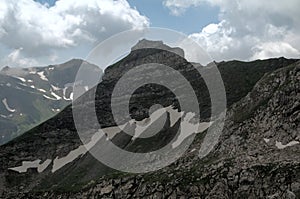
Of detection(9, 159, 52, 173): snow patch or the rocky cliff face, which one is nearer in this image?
the rocky cliff face

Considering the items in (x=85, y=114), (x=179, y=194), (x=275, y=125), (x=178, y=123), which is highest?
(x=85, y=114)

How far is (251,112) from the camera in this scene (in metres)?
97.4

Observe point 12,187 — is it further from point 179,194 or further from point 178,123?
point 179,194

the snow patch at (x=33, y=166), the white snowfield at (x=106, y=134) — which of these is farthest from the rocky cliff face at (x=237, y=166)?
the snow patch at (x=33, y=166)

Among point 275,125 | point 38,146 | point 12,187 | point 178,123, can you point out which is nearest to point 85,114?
point 38,146

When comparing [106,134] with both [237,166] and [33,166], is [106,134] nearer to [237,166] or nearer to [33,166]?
[33,166]

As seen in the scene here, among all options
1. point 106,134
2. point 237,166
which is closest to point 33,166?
point 106,134

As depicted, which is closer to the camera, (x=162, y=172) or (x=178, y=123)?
(x=162, y=172)

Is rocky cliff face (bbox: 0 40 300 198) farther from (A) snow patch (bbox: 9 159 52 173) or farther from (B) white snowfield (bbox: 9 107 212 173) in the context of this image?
(A) snow patch (bbox: 9 159 52 173)

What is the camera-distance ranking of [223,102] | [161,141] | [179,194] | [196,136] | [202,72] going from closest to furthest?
[179,194], [196,136], [161,141], [223,102], [202,72]

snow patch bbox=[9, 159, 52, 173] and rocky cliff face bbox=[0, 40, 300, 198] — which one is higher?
snow patch bbox=[9, 159, 52, 173]

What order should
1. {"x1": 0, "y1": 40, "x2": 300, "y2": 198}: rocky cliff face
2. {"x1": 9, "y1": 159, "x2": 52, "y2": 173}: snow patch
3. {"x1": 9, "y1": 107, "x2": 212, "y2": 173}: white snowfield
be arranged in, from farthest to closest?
1. {"x1": 9, "y1": 159, "x2": 52, "y2": 173}: snow patch
2. {"x1": 9, "y1": 107, "x2": 212, "y2": 173}: white snowfield
3. {"x1": 0, "y1": 40, "x2": 300, "y2": 198}: rocky cliff face

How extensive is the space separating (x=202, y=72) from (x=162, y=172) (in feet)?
339

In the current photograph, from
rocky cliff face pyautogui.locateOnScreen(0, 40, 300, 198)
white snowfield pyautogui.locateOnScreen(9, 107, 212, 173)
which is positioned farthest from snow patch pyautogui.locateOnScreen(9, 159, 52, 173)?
rocky cliff face pyautogui.locateOnScreen(0, 40, 300, 198)
